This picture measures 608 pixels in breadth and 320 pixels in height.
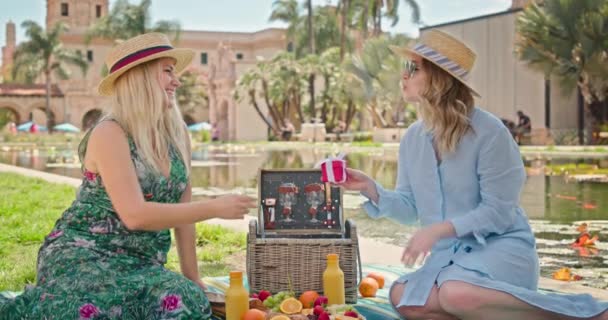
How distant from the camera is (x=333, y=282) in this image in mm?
3574

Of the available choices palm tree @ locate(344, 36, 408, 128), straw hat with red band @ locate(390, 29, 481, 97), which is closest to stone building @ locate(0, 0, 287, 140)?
palm tree @ locate(344, 36, 408, 128)

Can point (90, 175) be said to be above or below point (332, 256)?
above

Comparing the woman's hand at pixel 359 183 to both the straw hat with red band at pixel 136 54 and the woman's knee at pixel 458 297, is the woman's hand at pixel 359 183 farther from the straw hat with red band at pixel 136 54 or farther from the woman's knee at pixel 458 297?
the straw hat with red band at pixel 136 54

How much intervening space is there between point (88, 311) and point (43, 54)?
5460cm

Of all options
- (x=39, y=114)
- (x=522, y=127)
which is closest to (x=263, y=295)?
(x=522, y=127)

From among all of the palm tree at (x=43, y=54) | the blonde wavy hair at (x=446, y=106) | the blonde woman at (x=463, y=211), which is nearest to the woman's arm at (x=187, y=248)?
the blonde woman at (x=463, y=211)

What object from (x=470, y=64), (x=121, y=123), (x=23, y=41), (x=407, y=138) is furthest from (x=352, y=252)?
(x=23, y=41)

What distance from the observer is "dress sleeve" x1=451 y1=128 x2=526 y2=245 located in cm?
318

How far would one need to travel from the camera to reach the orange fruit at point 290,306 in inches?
128

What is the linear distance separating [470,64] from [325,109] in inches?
1642

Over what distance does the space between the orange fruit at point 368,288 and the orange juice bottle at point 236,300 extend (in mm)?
849

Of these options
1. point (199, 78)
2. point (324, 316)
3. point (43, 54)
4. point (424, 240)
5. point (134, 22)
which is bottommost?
point (324, 316)

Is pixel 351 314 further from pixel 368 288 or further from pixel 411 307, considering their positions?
pixel 368 288

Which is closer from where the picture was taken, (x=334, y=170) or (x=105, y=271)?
(x=105, y=271)
